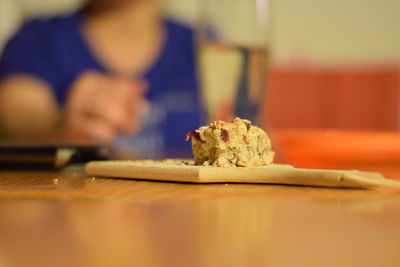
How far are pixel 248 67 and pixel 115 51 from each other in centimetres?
201

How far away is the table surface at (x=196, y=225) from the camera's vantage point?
22 centimetres

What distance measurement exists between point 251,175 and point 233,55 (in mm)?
415

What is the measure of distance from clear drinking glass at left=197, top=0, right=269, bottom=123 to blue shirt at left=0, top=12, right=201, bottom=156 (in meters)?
1.73

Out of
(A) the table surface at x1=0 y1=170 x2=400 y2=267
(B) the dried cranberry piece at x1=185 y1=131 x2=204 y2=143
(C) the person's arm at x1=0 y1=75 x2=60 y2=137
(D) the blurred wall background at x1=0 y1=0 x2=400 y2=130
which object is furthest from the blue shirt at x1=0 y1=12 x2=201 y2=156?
(A) the table surface at x1=0 y1=170 x2=400 y2=267

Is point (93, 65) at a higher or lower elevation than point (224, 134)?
higher

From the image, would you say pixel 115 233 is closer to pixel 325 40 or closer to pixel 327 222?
Result: pixel 327 222

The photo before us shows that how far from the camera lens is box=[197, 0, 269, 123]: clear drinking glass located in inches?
31.8

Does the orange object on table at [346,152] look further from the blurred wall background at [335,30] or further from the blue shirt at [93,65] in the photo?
the blurred wall background at [335,30]

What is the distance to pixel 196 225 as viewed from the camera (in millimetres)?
282

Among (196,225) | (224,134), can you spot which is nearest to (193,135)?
(224,134)

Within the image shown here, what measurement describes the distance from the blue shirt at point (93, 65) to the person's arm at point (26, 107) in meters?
0.20

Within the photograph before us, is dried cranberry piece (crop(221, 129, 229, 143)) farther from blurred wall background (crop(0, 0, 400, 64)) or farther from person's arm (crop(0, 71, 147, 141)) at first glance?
blurred wall background (crop(0, 0, 400, 64))

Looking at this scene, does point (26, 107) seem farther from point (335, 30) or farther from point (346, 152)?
point (335, 30)

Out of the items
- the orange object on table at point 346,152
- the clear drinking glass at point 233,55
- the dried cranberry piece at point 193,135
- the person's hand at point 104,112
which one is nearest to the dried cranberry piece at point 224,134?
the dried cranberry piece at point 193,135
